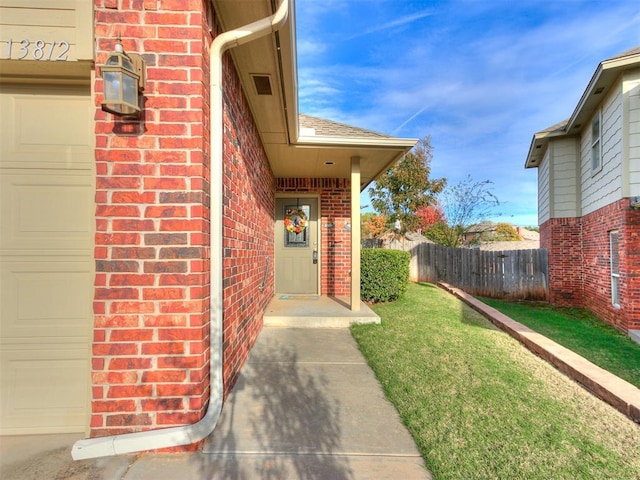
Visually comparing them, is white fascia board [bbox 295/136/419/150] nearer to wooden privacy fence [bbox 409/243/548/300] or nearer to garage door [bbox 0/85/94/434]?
garage door [bbox 0/85/94/434]

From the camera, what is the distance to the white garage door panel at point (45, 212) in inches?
81.4

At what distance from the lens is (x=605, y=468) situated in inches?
72.0

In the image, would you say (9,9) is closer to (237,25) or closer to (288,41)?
(237,25)

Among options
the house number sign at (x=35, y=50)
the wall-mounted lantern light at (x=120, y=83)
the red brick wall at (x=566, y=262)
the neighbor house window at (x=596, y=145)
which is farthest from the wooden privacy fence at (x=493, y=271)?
the house number sign at (x=35, y=50)

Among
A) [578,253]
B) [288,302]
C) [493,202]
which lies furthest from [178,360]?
[493,202]

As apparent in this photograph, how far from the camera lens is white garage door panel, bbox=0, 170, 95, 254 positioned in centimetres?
207

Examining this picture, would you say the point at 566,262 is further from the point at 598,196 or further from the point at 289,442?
the point at 289,442

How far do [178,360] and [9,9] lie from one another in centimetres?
241

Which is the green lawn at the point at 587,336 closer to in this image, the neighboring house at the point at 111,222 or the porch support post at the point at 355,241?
the porch support post at the point at 355,241

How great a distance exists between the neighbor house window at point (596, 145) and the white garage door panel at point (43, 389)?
31.1 ft

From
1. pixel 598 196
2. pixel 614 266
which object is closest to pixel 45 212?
pixel 614 266

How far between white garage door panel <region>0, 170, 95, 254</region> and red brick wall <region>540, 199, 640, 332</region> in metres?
7.85

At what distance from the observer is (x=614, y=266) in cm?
635

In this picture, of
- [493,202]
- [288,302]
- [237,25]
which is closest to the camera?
[237,25]
